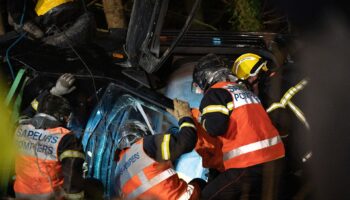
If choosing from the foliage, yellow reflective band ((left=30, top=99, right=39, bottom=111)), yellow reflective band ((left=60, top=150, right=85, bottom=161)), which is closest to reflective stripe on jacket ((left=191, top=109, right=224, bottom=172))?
yellow reflective band ((left=60, top=150, right=85, bottom=161))

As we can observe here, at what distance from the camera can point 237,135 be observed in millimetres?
3912

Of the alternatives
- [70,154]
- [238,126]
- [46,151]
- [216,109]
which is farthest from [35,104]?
[238,126]

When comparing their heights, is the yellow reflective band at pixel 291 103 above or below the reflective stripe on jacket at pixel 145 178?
above

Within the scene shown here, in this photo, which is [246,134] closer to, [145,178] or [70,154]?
[145,178]

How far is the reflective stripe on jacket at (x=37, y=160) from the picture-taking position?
12.3 ft

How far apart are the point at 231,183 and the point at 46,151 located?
4.14 feet

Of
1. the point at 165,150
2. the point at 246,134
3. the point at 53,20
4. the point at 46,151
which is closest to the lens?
the point at 165,150

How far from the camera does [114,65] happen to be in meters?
4.46

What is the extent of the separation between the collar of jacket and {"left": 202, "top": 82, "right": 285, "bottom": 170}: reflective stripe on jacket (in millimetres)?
984

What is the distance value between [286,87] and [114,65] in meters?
1.33

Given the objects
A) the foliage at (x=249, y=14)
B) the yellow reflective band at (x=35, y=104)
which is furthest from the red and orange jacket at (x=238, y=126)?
the foliage at (x=249, y=14)

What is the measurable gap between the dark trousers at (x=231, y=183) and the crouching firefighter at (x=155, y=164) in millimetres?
240

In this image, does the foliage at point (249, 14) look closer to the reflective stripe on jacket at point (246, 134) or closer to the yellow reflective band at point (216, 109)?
the reflective stripe on jacket at point (246, 134)

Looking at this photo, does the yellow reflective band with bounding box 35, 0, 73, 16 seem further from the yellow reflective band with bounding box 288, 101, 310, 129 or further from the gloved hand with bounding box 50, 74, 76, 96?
the yellow reflective band with bounding box 288, 101, 310, 129
